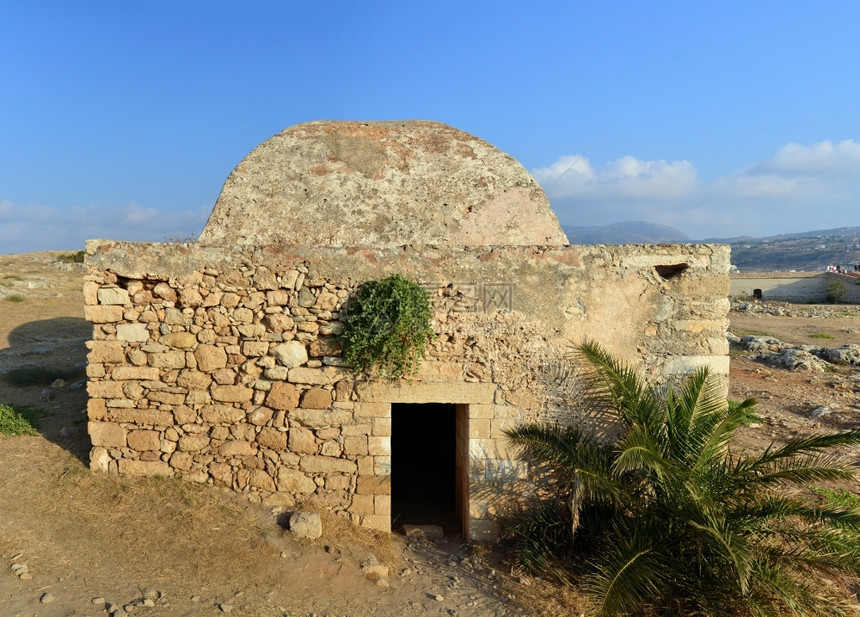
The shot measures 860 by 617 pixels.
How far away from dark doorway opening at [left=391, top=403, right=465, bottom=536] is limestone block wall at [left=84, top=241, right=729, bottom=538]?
0.73 metres

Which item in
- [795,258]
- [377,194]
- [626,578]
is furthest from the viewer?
[795,258]

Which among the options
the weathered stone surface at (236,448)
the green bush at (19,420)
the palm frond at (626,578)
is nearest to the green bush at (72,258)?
the green bush at (19,420)

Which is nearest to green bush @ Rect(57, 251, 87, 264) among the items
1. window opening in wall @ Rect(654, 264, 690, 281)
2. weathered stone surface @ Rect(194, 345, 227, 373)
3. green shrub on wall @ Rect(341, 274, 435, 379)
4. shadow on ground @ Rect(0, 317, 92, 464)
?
shadow on ground @ Rect(0, 317, 92, 464)

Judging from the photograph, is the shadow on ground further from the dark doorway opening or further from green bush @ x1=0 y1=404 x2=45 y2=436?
the dark doorway opening

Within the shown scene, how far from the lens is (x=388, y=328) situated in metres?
5.20

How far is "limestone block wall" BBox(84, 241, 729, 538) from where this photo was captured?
17.8 ft

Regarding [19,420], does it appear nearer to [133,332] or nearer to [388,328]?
[133,332]

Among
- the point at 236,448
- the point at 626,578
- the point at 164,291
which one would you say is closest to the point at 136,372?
Answer: the point at 164,291

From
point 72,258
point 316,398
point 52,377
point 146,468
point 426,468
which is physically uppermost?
point 72,258

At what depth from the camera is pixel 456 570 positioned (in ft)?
16.9

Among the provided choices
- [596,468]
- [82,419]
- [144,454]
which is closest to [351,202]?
[144,454]

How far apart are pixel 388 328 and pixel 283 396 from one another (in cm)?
121

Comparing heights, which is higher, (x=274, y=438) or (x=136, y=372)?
(x=136, y=372)

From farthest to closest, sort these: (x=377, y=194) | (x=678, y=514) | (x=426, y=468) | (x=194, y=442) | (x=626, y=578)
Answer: (x=426, y=468) → (x=377, y=194) → (x=194, y=442) → (x=678, y=514) → (x=626, y=578)
